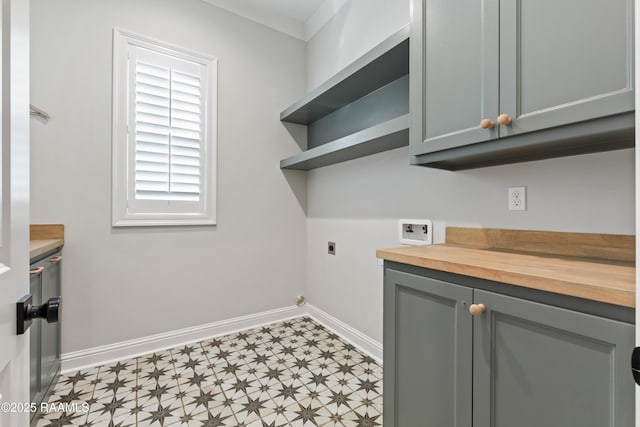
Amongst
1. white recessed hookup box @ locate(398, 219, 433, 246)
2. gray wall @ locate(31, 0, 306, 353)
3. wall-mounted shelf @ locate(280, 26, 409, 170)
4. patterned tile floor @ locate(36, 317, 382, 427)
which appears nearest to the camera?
patterned tile floor @ locate(36, 317, 382, 427)

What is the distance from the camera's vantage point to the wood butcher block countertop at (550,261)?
0.76 metres

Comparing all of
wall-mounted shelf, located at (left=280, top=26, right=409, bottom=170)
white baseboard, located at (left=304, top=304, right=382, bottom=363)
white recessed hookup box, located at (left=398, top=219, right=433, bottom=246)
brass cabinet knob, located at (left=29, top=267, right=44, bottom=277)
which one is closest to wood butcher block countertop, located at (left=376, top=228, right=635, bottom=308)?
white recessed hookup box, located at (left=398, top=219, right=433, bottom=246)

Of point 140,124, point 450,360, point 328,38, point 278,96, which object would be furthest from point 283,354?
point 328,38

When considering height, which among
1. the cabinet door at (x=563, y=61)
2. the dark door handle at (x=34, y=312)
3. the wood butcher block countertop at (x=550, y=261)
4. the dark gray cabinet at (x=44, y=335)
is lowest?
the dark gray cabinet at (x=44, y=335)

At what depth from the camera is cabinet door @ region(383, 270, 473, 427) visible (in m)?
1.01

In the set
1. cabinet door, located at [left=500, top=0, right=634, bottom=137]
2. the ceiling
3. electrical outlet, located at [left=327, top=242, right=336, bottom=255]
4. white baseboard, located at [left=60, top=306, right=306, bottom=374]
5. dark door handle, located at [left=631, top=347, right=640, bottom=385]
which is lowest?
white baseboard, located at [left=60, top=306, right=306, bottom=374]

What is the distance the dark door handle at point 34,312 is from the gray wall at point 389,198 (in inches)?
65.0

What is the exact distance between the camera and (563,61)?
94cm

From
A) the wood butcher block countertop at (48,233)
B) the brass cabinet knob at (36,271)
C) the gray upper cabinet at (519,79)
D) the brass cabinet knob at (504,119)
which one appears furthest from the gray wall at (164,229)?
the brass cabinet knob at (504,119)

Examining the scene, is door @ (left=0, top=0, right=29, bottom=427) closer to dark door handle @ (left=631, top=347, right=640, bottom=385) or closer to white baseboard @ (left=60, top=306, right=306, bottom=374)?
dark door handle @ (left=631, top=347, right=640, bottom=385)

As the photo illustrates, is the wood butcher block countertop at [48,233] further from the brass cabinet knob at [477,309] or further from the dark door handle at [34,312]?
the brass cabinet knob at [477,309]

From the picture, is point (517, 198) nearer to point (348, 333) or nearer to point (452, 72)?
point (452, 72)

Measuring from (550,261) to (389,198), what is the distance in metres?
1.07

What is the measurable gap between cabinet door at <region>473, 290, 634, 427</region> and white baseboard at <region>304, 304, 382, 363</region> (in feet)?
3.81
